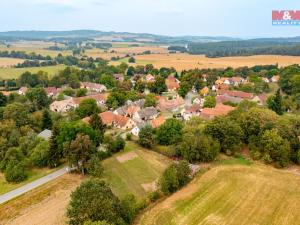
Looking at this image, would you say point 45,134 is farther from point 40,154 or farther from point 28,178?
point 28,178

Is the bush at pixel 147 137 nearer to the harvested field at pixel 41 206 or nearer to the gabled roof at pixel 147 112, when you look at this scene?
the harvested field at pixel 41 206

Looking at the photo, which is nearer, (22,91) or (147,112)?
(147,112)

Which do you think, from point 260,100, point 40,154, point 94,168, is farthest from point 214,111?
point 40,154

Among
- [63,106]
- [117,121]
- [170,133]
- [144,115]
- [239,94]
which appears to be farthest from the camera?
[239,94]

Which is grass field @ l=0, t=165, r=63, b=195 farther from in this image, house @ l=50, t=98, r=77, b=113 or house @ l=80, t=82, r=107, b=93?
house @ l=80, t=82, r=107, b=93

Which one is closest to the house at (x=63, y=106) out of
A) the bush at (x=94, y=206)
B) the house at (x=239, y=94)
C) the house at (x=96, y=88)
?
the house at (x=96, y=88)

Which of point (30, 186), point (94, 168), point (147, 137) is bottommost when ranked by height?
point (30, 186)
